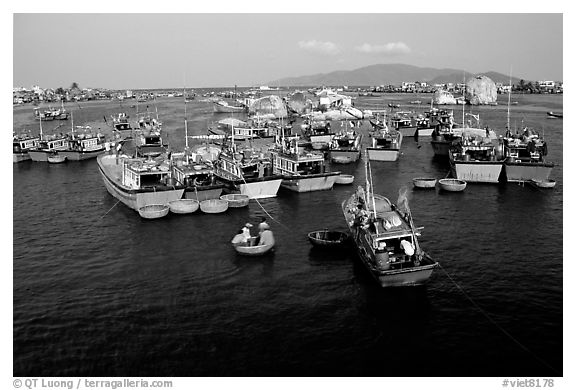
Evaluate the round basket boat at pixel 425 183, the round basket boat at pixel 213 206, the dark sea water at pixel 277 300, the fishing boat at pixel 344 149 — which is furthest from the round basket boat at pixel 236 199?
the fishing boat at pixel 344 149

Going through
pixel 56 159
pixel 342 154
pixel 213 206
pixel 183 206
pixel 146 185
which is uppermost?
pixel 342 154

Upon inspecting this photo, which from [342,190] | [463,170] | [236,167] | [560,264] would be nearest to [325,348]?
[560,264]

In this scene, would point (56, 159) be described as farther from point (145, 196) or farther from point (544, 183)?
point (544, 183)

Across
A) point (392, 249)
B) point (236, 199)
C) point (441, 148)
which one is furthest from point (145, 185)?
point (441, 148)

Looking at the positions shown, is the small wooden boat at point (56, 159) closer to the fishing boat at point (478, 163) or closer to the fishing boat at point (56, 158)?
the fishing boat at point (56, 158)

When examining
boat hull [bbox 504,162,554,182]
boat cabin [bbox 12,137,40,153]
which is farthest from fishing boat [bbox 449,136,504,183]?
boat cabin [bbox 12,137,40,153]

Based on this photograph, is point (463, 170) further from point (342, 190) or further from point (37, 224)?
point (37, 224)
